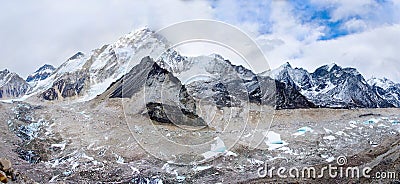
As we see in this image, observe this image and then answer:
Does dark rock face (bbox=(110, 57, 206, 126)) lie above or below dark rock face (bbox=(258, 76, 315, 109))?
below

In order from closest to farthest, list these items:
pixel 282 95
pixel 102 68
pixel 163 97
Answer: pixel 163 97 < pixel 282 95 < pixel 102 68

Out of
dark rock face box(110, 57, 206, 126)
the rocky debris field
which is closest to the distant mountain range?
dark rock face box(110, 57, 206, 126)

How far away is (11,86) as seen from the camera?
164 metres

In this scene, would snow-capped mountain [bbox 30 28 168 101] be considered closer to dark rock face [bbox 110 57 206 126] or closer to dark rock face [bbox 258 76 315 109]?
dark rock face [bbox 258 76 315 109]

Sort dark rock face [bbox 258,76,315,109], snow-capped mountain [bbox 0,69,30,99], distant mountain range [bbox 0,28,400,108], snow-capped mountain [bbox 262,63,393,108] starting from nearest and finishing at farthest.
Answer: distant mountain range [bbox 0,28,400,108] → dark rock face [bbox 258,76,315,109] → snow-capped mountain [bbox 262,63,393,108] → snow-capped mountain [bbox 0,69,30,99]

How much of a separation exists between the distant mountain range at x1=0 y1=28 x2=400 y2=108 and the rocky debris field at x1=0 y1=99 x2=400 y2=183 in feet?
24.3

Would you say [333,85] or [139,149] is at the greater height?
[333,85]

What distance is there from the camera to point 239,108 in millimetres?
65375

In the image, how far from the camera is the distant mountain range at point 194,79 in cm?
6906

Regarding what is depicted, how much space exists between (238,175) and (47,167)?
49.7 feet

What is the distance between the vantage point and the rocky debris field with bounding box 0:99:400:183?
31638 millimetres

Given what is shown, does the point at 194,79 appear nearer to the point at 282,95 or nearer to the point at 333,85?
the point at 282,95

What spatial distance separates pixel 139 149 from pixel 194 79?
63.2 ft

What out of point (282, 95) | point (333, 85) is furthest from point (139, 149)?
point (333, 85)
